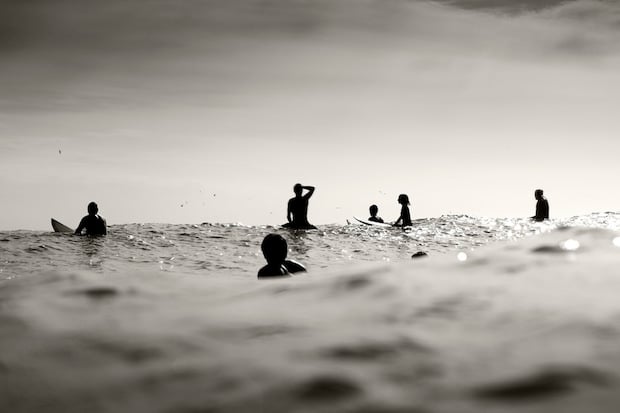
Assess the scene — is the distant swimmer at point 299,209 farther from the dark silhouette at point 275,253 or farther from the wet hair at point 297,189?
the dark silhouette at point 275,253

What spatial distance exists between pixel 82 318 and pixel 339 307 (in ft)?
4.18

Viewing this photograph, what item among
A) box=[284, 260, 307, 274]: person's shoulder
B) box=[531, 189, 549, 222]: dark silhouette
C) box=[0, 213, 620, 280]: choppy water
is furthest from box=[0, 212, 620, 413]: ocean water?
box=[531, 189, 549, 222]: dark silhouette

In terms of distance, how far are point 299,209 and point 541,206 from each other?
10.2 metres

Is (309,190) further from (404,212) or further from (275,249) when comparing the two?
(275,249)

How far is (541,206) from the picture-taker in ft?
73.6

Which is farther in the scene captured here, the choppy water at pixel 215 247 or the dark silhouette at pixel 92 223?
the dark silhouette at pixel 92 223

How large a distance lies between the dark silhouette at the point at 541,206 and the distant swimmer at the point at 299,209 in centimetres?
921

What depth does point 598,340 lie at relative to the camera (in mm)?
2082

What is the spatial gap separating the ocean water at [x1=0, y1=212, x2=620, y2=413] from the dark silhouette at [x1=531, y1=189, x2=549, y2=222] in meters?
19.7

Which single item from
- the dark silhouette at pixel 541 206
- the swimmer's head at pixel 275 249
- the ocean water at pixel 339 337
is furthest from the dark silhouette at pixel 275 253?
the dark silhouette at pixel 541 206

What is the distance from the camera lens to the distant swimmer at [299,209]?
59.8 feet

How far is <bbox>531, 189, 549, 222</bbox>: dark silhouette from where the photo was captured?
22.0 metres

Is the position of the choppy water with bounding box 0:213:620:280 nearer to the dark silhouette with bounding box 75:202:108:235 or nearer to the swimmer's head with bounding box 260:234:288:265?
the dark silhouette with bounding box 75:202:108:235

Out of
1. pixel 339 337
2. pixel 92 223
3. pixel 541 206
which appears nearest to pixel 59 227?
pixel 92 223
